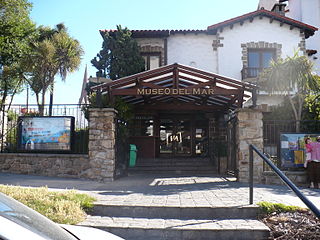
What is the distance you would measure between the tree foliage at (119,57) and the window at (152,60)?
1.24m

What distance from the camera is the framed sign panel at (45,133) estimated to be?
981 centimetres

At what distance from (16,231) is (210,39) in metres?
16.1

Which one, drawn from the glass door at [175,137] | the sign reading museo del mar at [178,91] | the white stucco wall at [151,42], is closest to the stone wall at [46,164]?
the sign reading museo del mar at [178,91]

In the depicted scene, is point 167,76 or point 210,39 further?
point 210,39

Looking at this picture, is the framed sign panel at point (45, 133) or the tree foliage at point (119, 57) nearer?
the framed sign panel at point (45, 133)

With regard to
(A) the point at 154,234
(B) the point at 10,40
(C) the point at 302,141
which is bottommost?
(A) the point at 154,234

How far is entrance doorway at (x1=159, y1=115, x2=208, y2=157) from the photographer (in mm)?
15445

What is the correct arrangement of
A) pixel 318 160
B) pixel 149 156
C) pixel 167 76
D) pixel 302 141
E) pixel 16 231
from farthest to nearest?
pixel 149 156, pixel 167 76, pixel 302 141, pixel 318 160, pixel 16 231

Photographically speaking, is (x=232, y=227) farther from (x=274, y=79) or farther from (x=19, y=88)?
(x=19, y=88)

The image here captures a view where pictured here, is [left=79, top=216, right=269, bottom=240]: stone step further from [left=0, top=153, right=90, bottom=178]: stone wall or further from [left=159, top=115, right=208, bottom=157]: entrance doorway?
[left=159, top=115, right=208, bottom=157]: entrance doorway

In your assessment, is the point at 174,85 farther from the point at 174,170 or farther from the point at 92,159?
the point at 174,170

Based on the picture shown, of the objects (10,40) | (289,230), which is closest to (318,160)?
(289,230)

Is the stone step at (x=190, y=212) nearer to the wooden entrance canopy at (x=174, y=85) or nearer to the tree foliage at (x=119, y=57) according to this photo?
the wooden entrance canopy at (x=174, y=85)

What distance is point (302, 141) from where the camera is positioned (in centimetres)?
934
